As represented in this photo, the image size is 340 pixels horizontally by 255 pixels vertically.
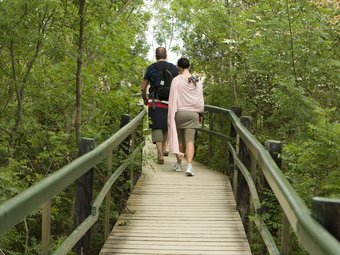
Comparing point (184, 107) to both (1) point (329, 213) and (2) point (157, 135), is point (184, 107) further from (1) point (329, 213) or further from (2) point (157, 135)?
(1) point (329, 213)

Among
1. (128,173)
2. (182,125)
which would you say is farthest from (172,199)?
(182,125)

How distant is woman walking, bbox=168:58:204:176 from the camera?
8430 millimetres

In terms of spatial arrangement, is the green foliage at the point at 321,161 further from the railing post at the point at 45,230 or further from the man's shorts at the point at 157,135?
the man's shorts at the point at 157,135

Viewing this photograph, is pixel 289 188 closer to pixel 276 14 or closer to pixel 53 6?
pixel 53 6

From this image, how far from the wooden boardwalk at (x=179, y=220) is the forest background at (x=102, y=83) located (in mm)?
780

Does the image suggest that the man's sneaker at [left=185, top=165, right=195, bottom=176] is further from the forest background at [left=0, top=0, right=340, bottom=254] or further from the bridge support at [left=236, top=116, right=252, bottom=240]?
the bridge support at [left=236, top=116, right=252, bottom=240]

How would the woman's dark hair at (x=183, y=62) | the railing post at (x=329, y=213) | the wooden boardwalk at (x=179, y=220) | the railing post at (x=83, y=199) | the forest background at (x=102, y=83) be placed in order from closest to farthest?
the railing post at (x=329, y=213) < the railing post at (x=83, y=199) < the wooden boardwalk at (x=179, y=220) < the forest background at (x=102, y=83) < the woman's dark hair at (x=183, y=62)

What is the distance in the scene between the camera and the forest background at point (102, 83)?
6.18 meters

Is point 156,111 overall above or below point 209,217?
above

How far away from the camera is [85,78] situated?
8039 mm

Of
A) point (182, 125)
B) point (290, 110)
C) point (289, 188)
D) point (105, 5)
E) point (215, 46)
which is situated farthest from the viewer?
point (215, 46)

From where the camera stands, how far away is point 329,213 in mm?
2100

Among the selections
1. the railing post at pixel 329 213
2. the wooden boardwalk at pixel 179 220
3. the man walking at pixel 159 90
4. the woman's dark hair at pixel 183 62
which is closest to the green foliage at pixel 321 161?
the wooden boardwalk at pixel 179 220

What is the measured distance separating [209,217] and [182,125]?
250cm
